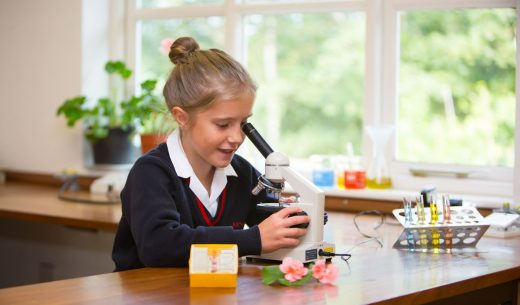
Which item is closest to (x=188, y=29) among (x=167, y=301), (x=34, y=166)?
(x=34, y=166)

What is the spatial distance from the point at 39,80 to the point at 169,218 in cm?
246

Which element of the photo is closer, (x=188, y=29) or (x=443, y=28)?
(x=443, y=28)

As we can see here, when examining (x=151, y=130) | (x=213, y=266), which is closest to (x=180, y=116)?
(x=213, y=266)

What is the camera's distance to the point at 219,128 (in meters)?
2.04

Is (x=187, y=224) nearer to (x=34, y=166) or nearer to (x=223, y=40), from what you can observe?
(x=223, y=40)

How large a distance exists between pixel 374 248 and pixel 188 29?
6.90ft

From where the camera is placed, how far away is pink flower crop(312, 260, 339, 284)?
174cm

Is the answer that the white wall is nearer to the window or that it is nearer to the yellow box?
the window

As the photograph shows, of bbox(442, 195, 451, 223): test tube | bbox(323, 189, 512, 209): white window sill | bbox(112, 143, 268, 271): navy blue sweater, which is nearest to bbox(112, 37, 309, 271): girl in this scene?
bbox(112, 143, 268, 271): navy blue sweater

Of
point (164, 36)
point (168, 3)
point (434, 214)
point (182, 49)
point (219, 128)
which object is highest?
point (168, 3)

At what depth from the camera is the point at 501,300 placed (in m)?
2.09

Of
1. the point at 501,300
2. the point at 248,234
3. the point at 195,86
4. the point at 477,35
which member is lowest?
the point at 501,300

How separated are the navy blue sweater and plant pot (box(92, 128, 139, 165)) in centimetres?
182

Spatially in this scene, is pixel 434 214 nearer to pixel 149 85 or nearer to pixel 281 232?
pixel 281 232
